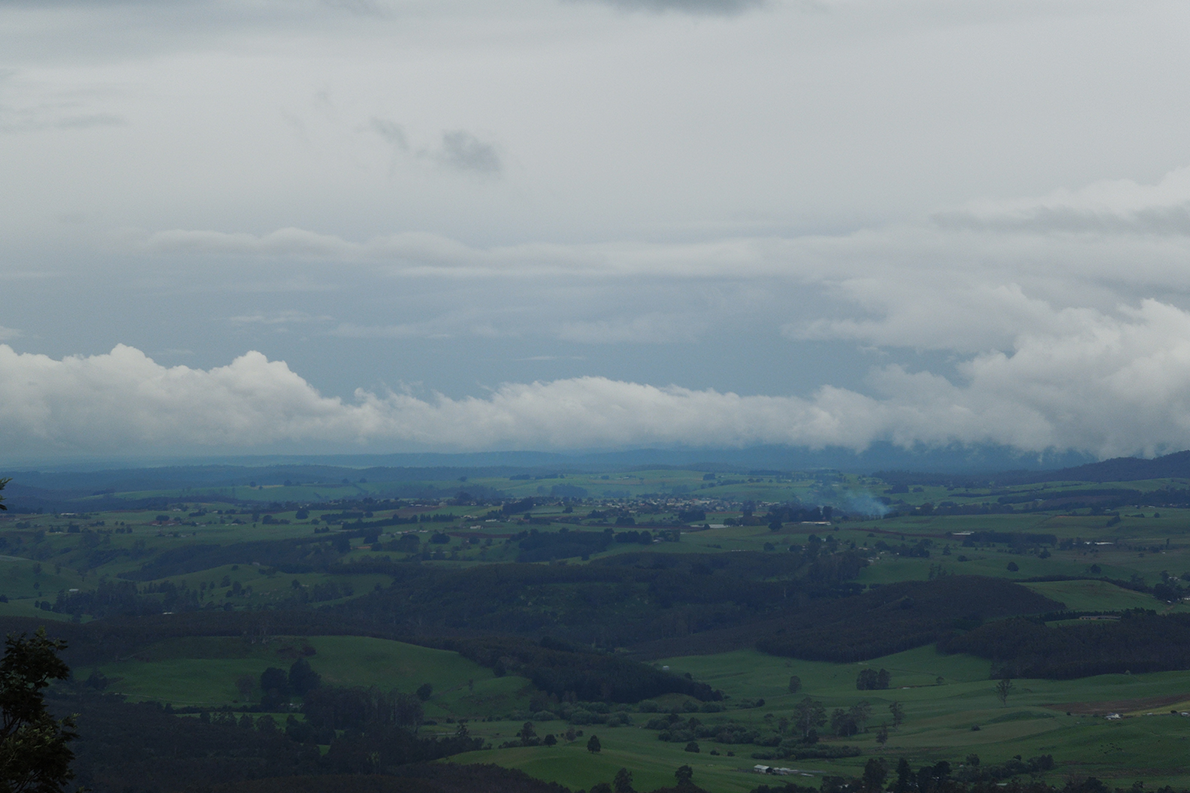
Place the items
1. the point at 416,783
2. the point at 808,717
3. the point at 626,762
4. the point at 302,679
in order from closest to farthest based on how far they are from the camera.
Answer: the point at 416,783, the point at 626,762, the point at 808,717, the point at 302,679

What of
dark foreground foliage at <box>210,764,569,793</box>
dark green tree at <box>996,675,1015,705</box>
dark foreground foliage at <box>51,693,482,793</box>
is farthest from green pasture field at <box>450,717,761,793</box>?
dark green tree at <box>996,675,1015,705</box>

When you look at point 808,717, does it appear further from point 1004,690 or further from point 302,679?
point 302,679

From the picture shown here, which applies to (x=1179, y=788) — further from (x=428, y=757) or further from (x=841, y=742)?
(x=428, y=757)

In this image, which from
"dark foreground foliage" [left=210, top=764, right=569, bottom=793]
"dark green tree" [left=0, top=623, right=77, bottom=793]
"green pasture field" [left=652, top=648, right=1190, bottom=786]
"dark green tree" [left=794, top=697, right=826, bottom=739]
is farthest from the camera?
"dark green tree" [left=794, top=697, right=826, bottom=739]

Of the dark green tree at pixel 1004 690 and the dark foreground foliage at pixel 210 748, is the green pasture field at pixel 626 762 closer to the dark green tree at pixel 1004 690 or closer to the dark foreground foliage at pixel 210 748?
the dark foreground foliage at pixel 210 748

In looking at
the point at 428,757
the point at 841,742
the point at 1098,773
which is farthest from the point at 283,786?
the point at 1098,773

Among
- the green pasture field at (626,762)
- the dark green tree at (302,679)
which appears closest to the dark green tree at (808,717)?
the green pasture field at (626,762)

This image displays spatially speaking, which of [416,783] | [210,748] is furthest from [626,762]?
[210,748]

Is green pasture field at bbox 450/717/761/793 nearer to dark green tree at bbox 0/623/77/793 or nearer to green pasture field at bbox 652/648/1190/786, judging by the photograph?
green pasture field at bbox 652/648/1190/786
